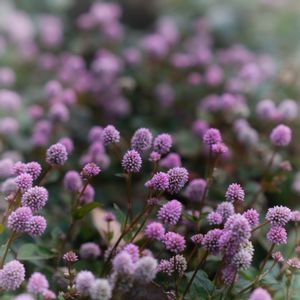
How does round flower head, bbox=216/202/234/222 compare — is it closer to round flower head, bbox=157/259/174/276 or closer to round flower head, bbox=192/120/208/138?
round flower head, bbox=157/259/174/276

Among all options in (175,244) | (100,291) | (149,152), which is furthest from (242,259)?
(149,152)

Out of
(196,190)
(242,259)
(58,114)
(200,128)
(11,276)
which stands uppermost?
(200,128)

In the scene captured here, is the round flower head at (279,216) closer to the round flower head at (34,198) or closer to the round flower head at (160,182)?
the round flower head at (160,182)

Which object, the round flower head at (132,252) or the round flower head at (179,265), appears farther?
the round flower head at (179,265)

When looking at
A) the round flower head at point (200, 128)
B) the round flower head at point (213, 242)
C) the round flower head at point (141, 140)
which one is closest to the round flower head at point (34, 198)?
the round flower head at point (141, 140)

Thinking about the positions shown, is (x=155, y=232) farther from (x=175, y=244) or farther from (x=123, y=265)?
(x=123, y=265)

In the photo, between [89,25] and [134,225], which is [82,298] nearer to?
[134,225]

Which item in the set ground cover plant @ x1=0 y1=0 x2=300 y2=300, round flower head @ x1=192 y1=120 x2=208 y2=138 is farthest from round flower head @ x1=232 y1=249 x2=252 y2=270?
round flower head @ x1=192 y1=120 x2=208 y2=138

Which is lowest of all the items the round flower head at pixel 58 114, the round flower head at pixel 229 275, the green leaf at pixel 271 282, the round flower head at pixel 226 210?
the round flower head at pixel 229 275
